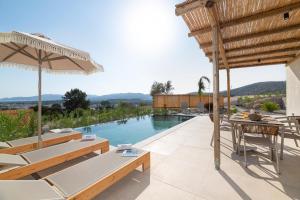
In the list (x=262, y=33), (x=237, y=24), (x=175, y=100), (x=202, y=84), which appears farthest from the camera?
(x=175, y=100)

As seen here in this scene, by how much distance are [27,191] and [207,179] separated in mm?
2492

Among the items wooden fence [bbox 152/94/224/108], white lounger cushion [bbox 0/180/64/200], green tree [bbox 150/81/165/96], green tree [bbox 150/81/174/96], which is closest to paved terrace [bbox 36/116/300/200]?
white lounger cushion [bbox 0/180/64/200]

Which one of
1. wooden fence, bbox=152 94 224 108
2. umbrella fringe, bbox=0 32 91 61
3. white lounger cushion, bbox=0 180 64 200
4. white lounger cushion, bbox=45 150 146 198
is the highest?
umbrella fringe, bbox=0 32 91 61

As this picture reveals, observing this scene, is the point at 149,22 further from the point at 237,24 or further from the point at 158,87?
the point at 158,87

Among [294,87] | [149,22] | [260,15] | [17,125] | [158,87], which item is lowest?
[17,125]

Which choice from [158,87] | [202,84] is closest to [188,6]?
[202,84]

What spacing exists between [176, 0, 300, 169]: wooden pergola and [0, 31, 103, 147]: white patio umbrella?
2188 mm

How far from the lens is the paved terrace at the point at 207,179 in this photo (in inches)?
88.1

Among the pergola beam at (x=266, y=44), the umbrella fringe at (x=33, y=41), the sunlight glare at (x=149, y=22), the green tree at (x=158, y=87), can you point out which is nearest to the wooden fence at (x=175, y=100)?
the sunlight glare at (x=149, y=22)

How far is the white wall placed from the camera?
22.2 ft

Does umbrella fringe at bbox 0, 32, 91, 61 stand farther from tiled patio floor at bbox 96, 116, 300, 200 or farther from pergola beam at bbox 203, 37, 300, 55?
pergola beam at bbox 203, 37, 300, 55

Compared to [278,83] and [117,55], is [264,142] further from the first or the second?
[278,83]

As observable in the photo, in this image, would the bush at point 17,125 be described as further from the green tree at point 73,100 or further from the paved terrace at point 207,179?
the green tree at point 73,100

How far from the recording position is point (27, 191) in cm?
164
